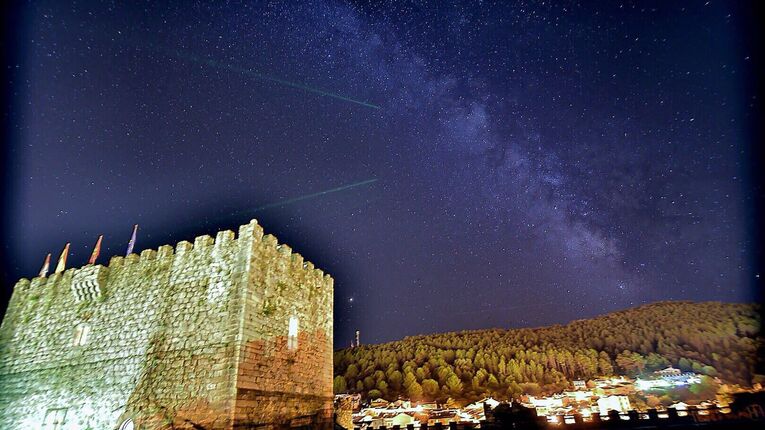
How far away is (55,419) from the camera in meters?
15.2

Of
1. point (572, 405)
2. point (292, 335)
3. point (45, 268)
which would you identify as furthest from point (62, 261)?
point (572, 405)

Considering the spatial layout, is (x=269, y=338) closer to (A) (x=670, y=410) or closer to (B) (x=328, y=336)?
(B) (x=328, y=336)

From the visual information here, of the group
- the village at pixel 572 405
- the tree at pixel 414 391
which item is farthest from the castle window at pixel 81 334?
the tree at pixel 414 391

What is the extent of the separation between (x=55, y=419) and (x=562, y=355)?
87462 mm

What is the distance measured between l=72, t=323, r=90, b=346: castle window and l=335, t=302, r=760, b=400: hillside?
59717 mm

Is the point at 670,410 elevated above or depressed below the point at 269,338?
below

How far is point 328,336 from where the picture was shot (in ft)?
62.5

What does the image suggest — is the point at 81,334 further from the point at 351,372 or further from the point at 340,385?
the point at 351,372

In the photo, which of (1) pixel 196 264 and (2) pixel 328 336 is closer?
(1) pixel 196 264

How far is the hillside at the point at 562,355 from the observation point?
6900 cm

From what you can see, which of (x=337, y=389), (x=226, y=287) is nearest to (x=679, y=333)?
(x=337, y=389)

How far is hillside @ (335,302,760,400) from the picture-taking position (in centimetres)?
6900

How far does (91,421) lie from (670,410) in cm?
2318

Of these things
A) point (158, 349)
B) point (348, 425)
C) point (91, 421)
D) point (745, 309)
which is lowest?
point (348, 425)
